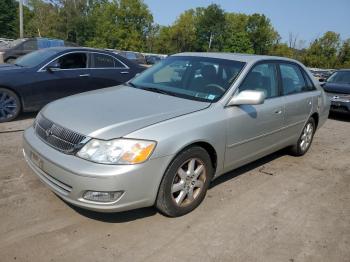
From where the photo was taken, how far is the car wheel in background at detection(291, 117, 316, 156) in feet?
19.0

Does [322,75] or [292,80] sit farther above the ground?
[292,80]

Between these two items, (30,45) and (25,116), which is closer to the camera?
(25,116)

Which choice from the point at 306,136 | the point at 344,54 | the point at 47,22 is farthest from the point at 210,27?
the point at 306,136

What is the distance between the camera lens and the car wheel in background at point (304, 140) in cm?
580

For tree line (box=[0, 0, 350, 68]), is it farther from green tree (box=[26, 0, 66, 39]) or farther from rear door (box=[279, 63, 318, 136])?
rear door (box=[279, 63, 318, 136])

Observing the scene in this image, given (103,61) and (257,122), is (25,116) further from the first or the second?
(257,122)

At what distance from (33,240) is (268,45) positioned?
231ft

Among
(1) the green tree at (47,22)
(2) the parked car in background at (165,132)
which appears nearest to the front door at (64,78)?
(2) the parked car in background at (165,132)

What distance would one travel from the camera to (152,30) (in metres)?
61.8

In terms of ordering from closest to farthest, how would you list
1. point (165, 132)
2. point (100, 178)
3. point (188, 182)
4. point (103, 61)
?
point (100, 178), point (165, 132), point (188, 182), point (103, 61)

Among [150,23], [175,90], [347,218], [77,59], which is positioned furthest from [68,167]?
[150,23]

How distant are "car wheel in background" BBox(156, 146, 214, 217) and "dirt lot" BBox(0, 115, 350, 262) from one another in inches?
5.3

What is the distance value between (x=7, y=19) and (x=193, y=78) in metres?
68.3

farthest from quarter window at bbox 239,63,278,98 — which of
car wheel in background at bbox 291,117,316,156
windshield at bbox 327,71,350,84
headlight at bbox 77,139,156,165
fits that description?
windshield at bbox 327,71,350,84
